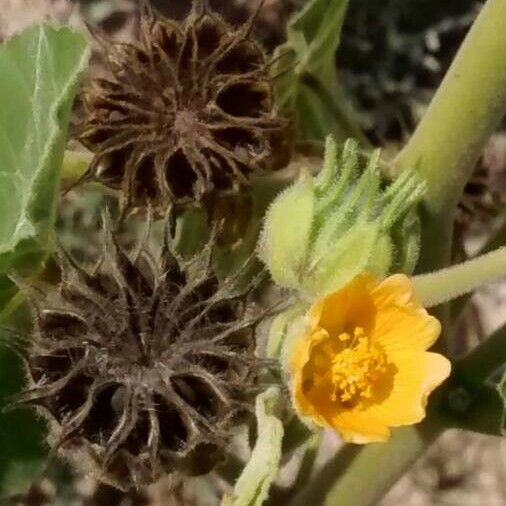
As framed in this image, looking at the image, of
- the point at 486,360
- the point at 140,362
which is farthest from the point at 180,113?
the point at 486,360

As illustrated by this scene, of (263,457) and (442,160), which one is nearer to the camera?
(263,457)

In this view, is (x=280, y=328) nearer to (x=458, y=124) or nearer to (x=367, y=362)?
(x=367, y=362)

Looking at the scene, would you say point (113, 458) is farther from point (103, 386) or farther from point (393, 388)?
point (393, 388)

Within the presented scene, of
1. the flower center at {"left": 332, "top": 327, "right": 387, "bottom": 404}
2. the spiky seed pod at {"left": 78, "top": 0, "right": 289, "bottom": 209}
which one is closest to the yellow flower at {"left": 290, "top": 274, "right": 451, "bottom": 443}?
the flower center at {"left": 332, "top": 327, "right": 387, "bottom": 404}

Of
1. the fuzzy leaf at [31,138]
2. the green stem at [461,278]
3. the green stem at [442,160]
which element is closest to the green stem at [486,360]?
the green stem at [442,160]

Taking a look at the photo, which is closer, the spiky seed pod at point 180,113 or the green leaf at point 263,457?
the green leaf at point 263,457

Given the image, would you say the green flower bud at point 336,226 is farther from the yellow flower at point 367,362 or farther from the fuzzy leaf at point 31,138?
the fuzzy leaf at point 31,138
